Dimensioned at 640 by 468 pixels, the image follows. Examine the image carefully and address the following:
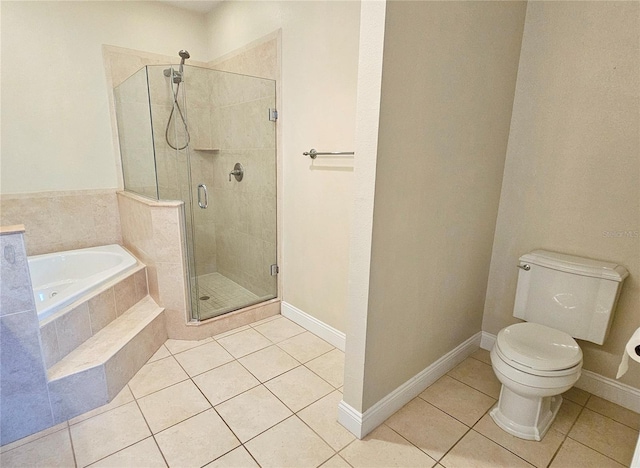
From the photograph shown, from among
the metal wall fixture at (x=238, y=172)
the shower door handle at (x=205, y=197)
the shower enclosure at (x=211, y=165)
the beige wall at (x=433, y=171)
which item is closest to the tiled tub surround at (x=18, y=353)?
the shower enclosure at (x=211, y=165)

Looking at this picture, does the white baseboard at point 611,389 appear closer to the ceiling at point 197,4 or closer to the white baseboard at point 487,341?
the white baseboard at point 487,341

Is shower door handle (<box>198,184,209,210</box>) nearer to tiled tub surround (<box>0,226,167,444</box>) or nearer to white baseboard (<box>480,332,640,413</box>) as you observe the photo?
tiled tub surround (<box>0,226,167,444</box>)

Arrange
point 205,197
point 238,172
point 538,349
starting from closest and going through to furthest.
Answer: point 538,349 → point 205,197 → point 238,172

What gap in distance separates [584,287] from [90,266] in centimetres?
337

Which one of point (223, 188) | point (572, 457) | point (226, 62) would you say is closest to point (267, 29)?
point (226, 62)

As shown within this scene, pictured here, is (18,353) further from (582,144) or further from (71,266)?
(582,144)

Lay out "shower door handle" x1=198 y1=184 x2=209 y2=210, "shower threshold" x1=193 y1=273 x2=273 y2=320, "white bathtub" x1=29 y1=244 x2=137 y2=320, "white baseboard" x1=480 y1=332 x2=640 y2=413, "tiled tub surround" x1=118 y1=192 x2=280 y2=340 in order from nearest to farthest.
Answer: "white baseboard" x1=480 y1=332 x2=640 y2=413 → "tiled tub surround" x1=118 y1=192 x2=280 y2=340 → "white bathtub" x1=29 y1=244 x2=137 y2=320 → "shower threshold" x1=193 y1=273 x2=273 y2=320 → "shower door handle" x1=198 y1=184 x2=209 y2=210

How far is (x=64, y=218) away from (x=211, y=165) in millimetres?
1259

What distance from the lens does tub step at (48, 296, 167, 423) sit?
5.20 ft

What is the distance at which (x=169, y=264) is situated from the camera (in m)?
2.22

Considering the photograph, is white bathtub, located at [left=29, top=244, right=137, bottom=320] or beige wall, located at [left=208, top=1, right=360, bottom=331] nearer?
beige wall, located at [left=208, top=1, right=360, bottom=331]

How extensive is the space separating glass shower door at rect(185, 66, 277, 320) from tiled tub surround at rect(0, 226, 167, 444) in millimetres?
518

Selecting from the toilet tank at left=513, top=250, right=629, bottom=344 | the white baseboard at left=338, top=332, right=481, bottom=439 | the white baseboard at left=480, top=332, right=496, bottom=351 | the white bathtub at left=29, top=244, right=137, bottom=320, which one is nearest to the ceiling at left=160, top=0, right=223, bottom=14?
the white bathtub at left=29, top=244, right=137, bottom=320

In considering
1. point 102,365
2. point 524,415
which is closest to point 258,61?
point 102,365
